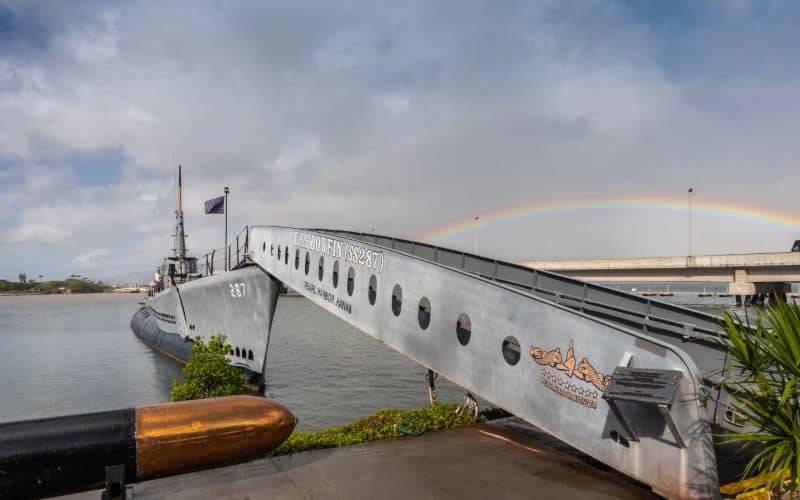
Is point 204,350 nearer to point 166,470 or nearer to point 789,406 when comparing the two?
point 166,470

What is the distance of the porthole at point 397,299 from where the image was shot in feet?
52.8

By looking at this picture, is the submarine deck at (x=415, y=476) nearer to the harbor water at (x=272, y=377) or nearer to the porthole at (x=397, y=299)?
the porthole at (x=397, y=299)

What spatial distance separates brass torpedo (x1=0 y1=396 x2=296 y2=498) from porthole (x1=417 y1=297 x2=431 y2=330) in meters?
5.69

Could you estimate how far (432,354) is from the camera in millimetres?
14820

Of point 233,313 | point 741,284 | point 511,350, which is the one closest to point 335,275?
point 511,350

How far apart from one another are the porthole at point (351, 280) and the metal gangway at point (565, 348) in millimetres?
38

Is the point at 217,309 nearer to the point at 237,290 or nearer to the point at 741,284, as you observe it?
the point at 237,290

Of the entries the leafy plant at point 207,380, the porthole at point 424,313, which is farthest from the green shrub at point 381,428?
the leafy plant at point 207,380

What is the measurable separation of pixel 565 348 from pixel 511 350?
1.72 metres

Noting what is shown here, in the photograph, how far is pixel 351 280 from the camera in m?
18.8

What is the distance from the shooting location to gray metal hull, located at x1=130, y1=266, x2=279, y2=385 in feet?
102

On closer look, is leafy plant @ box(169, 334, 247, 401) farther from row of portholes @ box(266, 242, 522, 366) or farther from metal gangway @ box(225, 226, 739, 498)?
row of portholes @ box(266, 242, 522, 366)

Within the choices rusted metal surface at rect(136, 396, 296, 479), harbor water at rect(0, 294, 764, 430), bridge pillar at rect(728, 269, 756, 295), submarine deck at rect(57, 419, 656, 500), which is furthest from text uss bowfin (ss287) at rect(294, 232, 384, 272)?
bridge pillar at rect(728, 269, 756, 295)

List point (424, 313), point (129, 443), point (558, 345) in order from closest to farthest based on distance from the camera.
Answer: point (129, 443) → point (558, 345) → point (424, 313)
